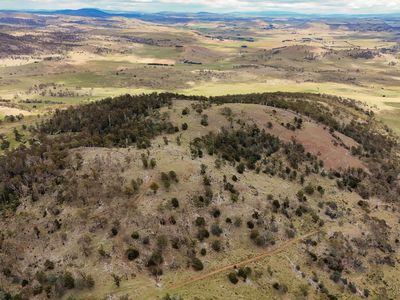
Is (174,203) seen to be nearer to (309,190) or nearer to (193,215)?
(193,215)

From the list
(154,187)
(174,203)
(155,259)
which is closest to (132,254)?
(155,259)

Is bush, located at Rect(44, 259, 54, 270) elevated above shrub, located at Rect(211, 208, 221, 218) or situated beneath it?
situated beneath

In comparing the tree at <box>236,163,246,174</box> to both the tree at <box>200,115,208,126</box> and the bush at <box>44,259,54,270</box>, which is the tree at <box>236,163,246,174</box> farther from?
the bush at <box>44,259,54,270</box>

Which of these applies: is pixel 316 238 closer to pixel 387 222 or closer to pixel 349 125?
pixel 387 222

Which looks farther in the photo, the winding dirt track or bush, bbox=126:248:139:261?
bush, bbox=126:248:139:261

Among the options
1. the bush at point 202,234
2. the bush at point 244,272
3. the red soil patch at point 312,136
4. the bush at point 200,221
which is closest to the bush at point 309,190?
the red soil patch at point 312,136

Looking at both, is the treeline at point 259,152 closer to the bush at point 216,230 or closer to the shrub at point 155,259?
the bush at point 216,230

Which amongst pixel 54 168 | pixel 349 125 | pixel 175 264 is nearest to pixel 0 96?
pixel 54 168

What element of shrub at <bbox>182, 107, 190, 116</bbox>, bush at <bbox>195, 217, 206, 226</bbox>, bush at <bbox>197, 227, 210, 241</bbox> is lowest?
bush at <bbox>197, 227, 210, 241</bbox>

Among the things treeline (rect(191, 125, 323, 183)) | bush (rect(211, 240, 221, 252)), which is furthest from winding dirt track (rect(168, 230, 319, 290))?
treeline (rect(191, 125, 323, 183))

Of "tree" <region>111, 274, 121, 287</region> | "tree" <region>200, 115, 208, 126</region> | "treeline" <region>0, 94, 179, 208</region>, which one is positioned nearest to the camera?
"tree" <region>111, 274, 121, 287</region>
